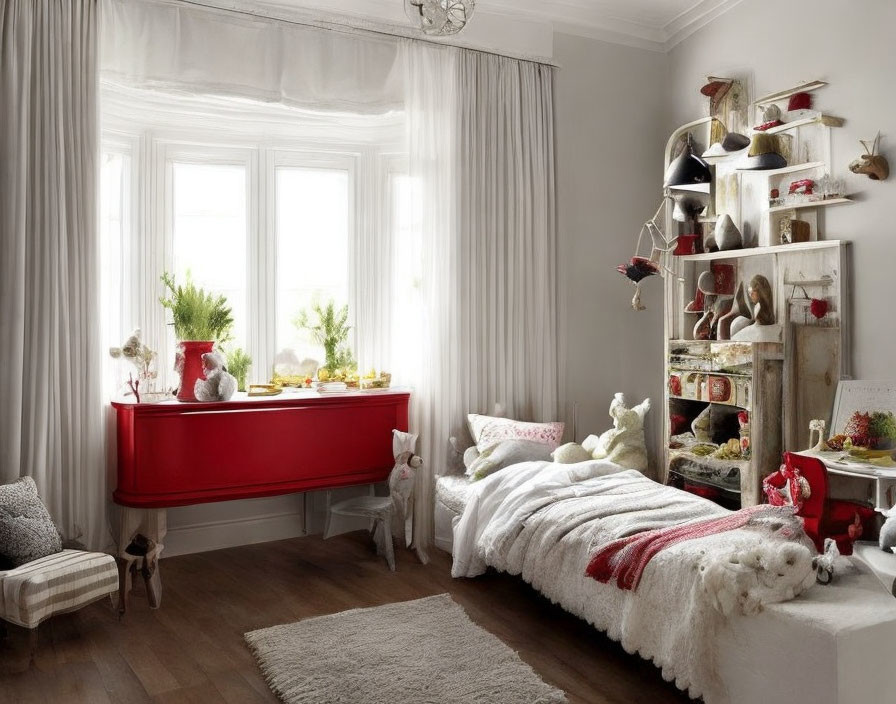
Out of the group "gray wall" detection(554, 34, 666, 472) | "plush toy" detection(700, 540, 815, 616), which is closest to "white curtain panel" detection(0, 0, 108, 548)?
"gray wall" detection(554, 34, 666, 472)

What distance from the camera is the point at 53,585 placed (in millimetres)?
2877

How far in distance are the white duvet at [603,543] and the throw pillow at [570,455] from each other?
236 mm

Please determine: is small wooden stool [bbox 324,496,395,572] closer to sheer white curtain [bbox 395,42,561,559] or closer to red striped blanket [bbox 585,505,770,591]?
sheer white curtain [bbox 395,42,561,559]

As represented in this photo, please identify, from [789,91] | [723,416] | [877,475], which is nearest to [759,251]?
[789,91]

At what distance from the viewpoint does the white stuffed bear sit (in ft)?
13.5

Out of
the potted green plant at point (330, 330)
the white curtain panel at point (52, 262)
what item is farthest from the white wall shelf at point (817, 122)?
the white curtain panel at point (52, 262)

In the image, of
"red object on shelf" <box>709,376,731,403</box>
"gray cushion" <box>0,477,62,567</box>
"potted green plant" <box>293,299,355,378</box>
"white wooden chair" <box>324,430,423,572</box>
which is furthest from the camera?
"potted green plant" <box>293,299,355,378</box>

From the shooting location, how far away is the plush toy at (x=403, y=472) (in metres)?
3.96

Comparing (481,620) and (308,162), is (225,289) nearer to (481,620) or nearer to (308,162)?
(308,162)

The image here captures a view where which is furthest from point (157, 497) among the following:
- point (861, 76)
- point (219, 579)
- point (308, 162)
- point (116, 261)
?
point (861, 76)

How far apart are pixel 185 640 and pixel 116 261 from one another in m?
2.04

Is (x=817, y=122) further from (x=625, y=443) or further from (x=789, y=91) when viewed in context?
(x=625, y=443)

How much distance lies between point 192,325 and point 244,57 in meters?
1.39

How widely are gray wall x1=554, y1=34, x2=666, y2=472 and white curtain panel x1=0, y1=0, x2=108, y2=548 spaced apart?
2.64 m
